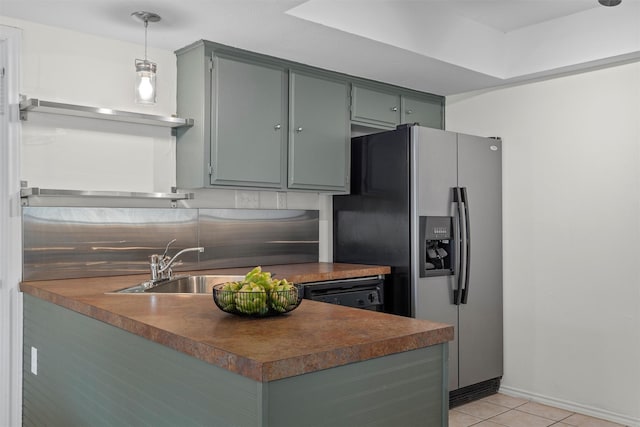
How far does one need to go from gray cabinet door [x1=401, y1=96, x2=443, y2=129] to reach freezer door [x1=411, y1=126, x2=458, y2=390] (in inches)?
23.5

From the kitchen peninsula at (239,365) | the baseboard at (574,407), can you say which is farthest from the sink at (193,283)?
the baseboard at (574,407)

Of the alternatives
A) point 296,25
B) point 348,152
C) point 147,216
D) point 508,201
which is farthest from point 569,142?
point 147,216

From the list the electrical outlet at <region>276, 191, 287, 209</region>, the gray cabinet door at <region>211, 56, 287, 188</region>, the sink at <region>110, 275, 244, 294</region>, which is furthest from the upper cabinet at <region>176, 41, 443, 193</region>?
the sink at <region>110, 275, 244, 294</region>

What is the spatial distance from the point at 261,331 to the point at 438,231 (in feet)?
7.37

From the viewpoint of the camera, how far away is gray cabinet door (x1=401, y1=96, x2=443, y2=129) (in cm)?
424

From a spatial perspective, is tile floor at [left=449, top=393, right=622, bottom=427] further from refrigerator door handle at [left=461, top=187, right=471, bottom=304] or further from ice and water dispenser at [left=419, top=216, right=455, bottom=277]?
ice and water dispenser at [left=419, top=216, right=455, bottom=277]

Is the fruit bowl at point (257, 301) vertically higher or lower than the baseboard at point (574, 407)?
higher

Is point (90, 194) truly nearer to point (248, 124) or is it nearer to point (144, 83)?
point (144, 83)

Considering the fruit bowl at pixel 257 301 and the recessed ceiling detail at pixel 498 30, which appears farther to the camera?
the recessed ceiling detail at pixel 498 30

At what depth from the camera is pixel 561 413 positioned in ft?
12.1

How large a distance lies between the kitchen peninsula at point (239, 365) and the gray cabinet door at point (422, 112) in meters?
2.43

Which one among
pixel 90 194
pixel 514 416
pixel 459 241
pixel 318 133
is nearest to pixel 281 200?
pixel 318 133

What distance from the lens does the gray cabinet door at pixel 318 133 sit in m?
3.56

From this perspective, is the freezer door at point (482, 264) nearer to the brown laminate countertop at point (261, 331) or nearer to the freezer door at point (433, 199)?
the freezer door at point (433, 199)
